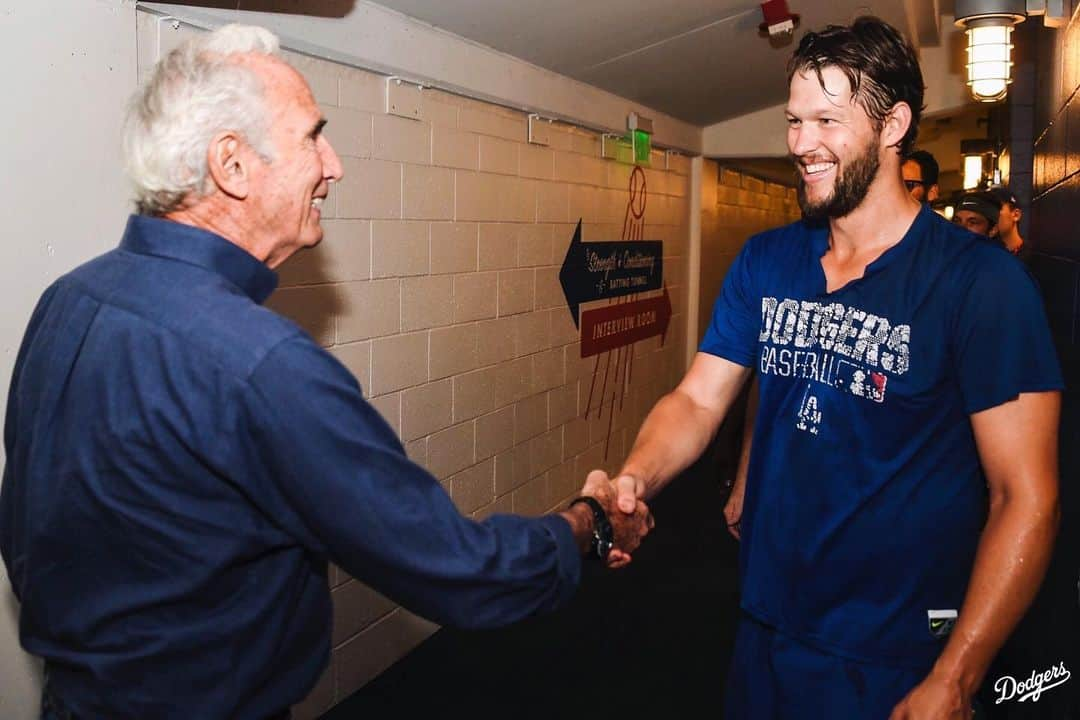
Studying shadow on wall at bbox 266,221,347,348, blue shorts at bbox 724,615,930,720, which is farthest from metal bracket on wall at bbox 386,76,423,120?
blue shorts at bbox 724,615,930,720

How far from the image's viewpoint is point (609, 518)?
1838mm

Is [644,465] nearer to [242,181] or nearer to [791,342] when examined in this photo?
[791,342]

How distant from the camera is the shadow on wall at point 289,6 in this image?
263cm

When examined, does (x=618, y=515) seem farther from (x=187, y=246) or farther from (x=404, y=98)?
(x=404, y=98)

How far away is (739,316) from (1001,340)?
55 cm

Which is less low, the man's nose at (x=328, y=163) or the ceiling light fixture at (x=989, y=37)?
the ceiling light fixture at (x=989, y=37)

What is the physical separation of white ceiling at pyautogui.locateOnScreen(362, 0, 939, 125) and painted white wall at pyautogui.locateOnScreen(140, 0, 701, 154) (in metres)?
0.06

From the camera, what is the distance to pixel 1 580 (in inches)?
84.4

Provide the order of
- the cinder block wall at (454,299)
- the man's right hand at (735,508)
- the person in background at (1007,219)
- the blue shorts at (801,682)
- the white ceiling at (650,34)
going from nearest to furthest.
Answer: the blue shorts at (801,682), the man's right hand at (735,508), the cinder block wall at (454,299), the white ceiling at (650,34), the person in background at (1007,219)

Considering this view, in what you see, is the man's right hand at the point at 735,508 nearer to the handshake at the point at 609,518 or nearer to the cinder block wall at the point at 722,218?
the handshake at the point at 609,518

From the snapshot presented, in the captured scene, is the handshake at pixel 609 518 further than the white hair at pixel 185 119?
Yes

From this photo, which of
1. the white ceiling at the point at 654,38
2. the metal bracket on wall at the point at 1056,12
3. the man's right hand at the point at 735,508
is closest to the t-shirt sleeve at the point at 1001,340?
the man's right hand at the point at 735,508

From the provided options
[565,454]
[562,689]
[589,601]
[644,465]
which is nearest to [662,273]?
[565,454]

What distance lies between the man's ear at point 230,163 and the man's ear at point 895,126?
1.08m
